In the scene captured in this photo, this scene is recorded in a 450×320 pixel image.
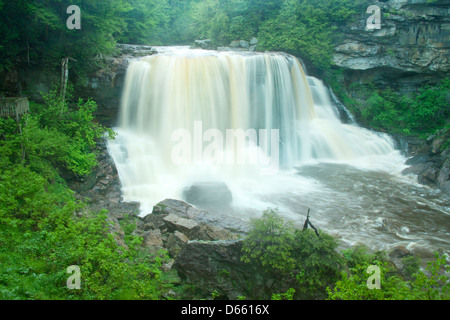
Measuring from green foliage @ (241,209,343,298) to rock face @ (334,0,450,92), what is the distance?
18.2m

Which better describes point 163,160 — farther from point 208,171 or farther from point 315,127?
point 315,127

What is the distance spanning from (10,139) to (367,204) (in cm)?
1262

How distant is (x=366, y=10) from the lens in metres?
19.9

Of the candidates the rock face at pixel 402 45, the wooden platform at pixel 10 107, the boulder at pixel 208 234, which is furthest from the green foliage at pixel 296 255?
the rock face at pixel 402 45

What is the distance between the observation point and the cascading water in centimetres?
1238

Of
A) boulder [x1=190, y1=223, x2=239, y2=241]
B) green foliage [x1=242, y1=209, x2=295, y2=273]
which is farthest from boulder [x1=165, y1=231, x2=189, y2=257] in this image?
green foliage [x1=242, y1=209, x2=295, y2=273]

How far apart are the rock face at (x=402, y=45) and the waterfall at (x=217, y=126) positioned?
16.6 feet

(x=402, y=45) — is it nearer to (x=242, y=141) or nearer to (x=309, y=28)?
(x=309, y=28)

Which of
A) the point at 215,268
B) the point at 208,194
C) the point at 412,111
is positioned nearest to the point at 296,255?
the point at 215,268

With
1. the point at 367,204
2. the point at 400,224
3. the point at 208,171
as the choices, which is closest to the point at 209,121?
the point at 208,171

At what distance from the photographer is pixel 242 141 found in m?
16.4

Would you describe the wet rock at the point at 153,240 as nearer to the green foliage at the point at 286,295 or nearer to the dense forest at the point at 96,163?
the dense forest at the point at 96,163

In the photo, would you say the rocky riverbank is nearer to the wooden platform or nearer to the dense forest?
the dense forest

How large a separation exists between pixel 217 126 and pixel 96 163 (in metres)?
6.75
